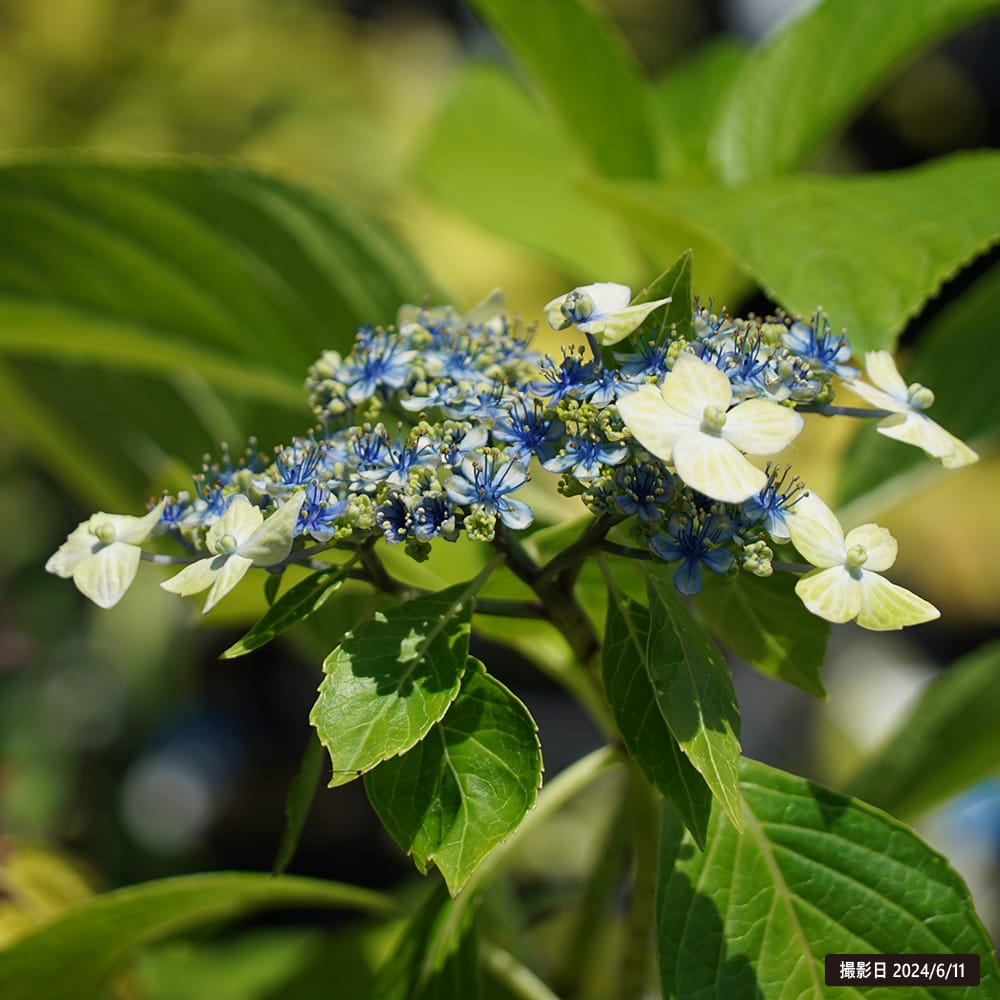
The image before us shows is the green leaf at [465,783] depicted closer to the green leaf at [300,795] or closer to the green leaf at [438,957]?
the green leaf at [300,795]

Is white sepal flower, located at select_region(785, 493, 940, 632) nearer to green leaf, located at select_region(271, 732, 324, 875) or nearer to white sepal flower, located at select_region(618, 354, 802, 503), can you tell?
white sepal flower, located at select_region(618, 354, 802, 503)

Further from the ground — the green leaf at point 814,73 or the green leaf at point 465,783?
the green leaf at point 814,73

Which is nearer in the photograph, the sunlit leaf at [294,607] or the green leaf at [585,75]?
the sunlit leaf at [294,607]

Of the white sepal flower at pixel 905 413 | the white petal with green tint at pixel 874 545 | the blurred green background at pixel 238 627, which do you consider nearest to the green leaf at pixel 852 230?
the white sepal flower at pixel 905 413

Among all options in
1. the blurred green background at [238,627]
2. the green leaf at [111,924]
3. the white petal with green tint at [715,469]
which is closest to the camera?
the white petal with green tint at [715,469]

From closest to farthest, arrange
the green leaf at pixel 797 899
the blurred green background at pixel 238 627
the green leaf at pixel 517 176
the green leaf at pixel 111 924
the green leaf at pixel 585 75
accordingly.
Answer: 1. the green leaf at pixel 797 899
2. the green leaf at pixel 111 924
3. the green leaf at pixel 585 75
4. the green leaf at pixel 517 176
5. the blurred green background at pixel 238 627

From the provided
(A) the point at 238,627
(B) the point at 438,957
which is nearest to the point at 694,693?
(B) the point at 438,957

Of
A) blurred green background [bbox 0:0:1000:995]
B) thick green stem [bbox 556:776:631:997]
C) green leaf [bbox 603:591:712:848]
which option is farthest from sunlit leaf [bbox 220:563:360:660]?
blurred green background [bbox 0:0:1000:995]
